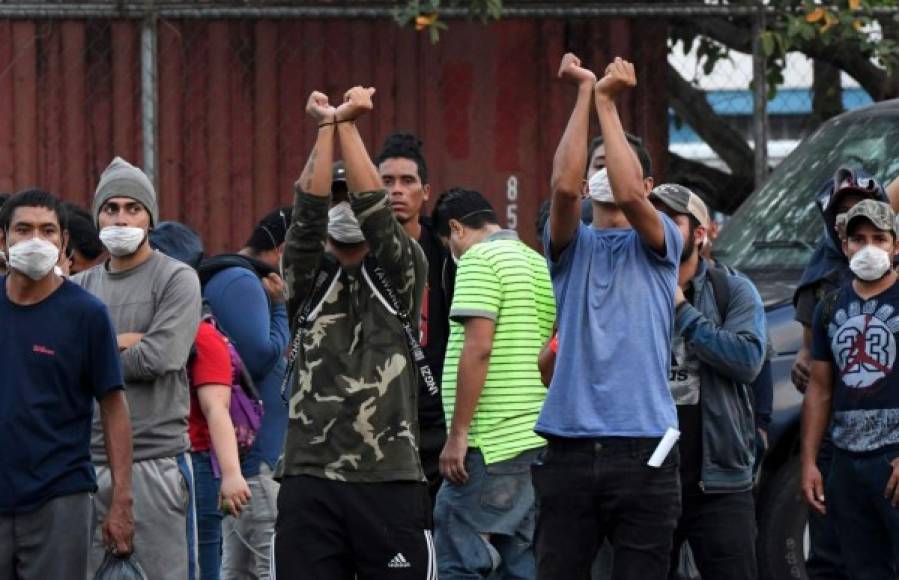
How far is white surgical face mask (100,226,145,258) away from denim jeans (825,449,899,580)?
9.43 feet

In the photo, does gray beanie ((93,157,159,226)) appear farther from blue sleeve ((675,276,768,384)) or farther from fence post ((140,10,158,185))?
fence post ((140,10,158,185))

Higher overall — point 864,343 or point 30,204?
point 30,204

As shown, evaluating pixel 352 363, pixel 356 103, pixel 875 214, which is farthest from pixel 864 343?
pixel 356 103

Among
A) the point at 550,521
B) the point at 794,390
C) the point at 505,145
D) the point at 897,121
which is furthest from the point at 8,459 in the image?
the point at 505,145

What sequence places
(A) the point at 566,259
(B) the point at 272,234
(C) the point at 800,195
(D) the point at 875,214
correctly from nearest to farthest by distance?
(A) the point at 566,259 < (D) the point at 875,214 < (B) the point at 272,234 < (C) the point at 800,195

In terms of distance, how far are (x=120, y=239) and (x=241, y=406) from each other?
3.66 feet

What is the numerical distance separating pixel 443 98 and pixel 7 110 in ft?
8.72

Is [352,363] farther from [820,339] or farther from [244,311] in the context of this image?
[820,339]

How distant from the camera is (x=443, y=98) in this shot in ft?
40.7

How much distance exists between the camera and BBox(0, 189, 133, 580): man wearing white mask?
282 inches

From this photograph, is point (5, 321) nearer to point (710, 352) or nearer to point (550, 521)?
point (550, 521)

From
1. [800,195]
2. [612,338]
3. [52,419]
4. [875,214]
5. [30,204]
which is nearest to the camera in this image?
[612,338]

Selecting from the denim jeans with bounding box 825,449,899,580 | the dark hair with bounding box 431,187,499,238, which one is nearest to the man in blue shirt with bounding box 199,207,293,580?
the dark hair with bounding box 431,187,499,238

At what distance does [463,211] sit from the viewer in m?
8.74
